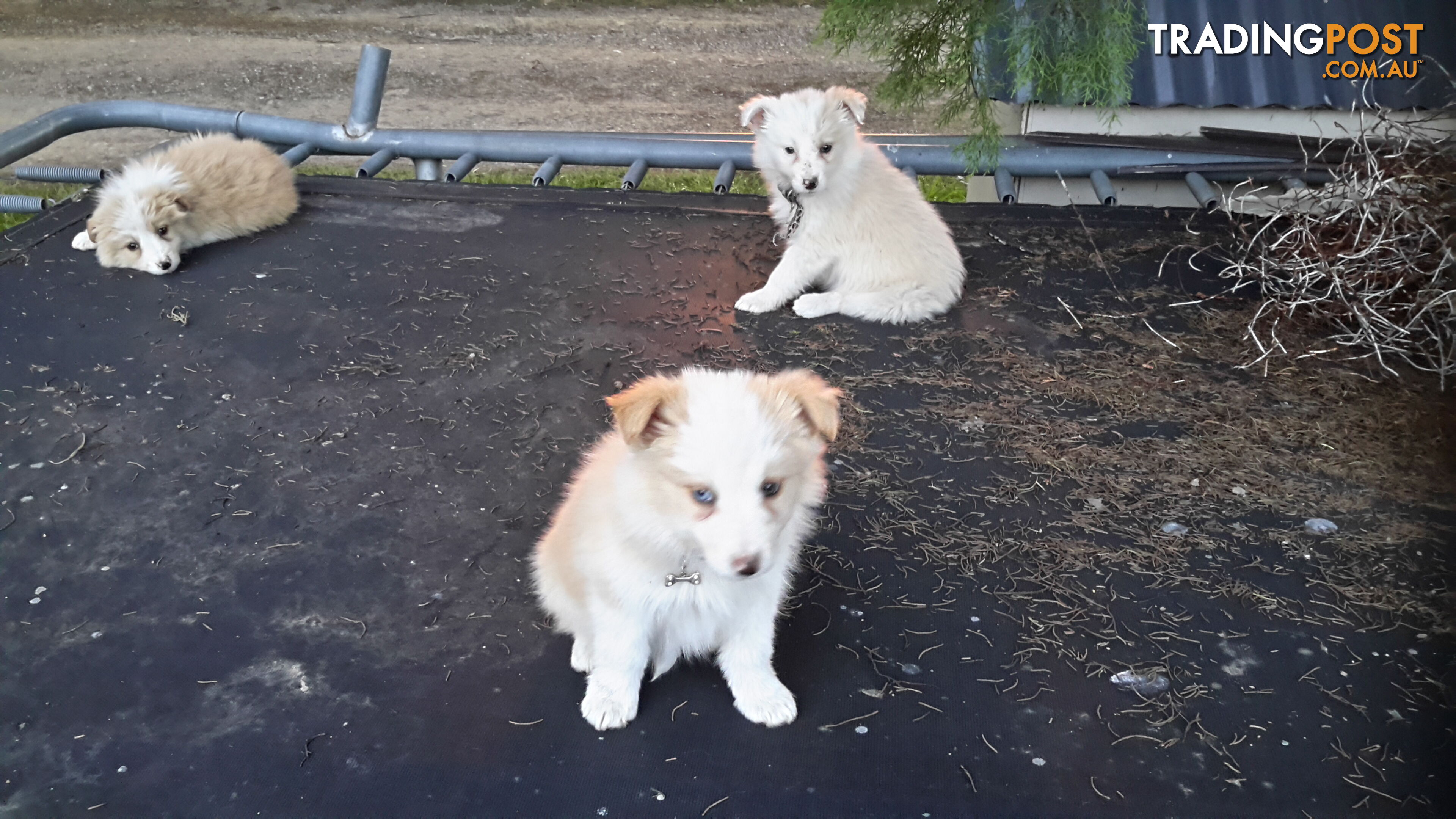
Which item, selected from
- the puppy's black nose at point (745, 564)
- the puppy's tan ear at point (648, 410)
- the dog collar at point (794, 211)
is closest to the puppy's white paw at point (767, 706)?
the puppy's black nose at point (745, 564)

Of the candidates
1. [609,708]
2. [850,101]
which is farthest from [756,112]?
[609,708]

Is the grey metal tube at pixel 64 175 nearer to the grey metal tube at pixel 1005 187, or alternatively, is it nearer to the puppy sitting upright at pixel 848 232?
the puppy sitting upright at pixel 848 232

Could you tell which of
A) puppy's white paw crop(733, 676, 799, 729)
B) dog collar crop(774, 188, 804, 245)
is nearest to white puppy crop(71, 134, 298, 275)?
dog collar crop(774, 188, 804, 245)

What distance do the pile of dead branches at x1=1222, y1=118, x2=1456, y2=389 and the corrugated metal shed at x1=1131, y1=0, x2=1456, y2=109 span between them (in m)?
1.09

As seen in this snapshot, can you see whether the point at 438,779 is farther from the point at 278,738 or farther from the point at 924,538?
the point at 924,538

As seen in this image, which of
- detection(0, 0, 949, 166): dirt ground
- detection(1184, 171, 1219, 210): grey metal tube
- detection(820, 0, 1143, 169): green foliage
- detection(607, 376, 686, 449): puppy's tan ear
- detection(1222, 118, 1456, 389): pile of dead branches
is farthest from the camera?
detection(0, 0, 949, 166): dirt ground

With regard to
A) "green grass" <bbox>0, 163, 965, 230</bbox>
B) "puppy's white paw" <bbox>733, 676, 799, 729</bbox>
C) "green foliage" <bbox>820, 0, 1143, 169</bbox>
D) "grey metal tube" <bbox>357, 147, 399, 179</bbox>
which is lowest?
"puppy's white paw" <bbox>733, 676, 799, 729</bbox>

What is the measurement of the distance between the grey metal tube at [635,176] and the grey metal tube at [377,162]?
139 cm

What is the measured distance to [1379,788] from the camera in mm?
2213

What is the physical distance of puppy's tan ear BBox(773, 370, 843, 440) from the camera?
2043 millimetres

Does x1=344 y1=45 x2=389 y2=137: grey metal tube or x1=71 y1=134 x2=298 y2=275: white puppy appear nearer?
x1=71 y1=134 x2=298 y2=275: white puppy

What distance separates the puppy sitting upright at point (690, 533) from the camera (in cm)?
192

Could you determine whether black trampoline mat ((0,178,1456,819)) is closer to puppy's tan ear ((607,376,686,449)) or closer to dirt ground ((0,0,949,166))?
puppy's tan ear ((607,376,686,449))

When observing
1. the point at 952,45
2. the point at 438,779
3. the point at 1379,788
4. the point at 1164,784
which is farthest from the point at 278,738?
the point at 952,45
